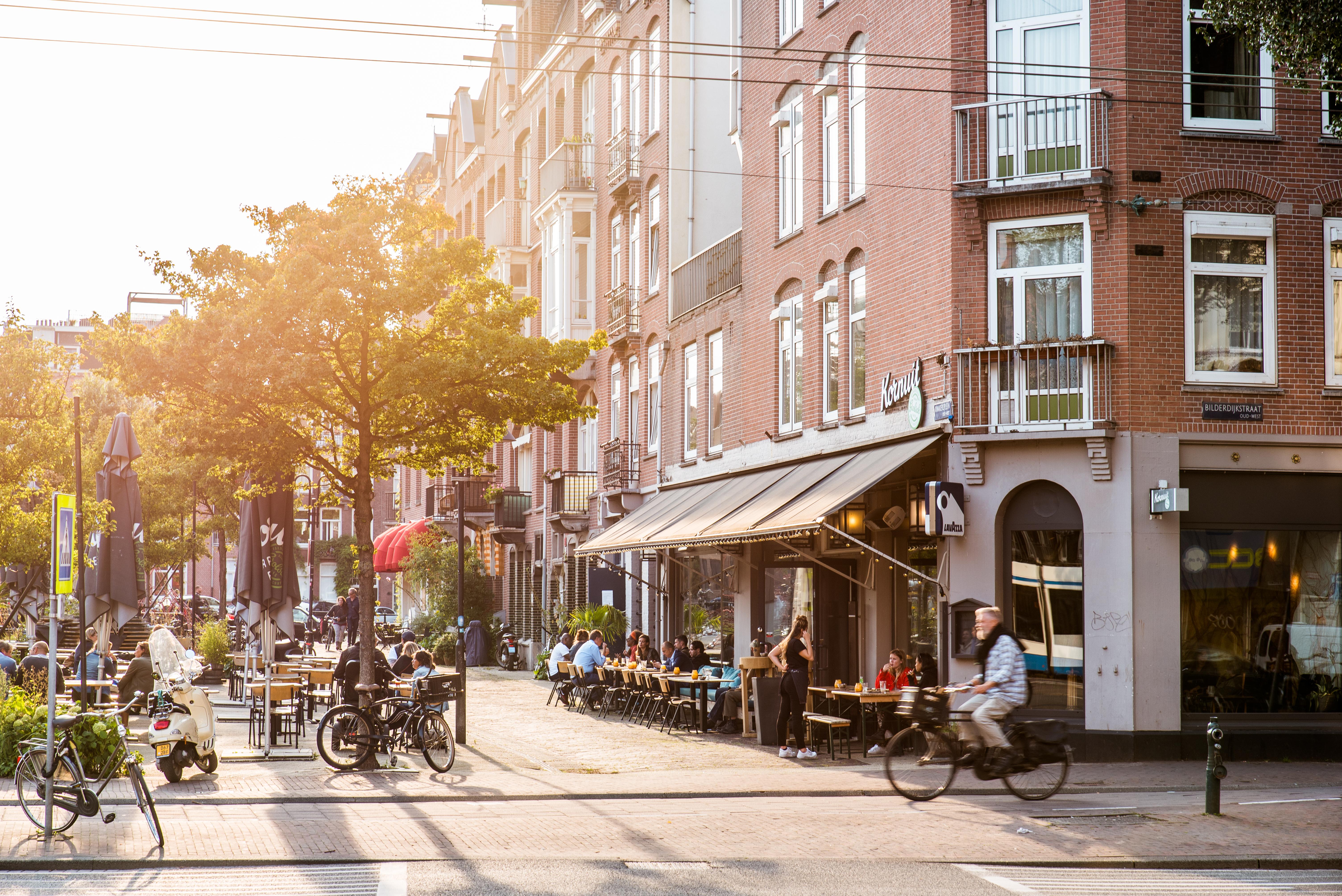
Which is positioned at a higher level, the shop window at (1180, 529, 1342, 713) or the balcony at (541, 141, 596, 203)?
the balcony at (541, 141, 596, 203)

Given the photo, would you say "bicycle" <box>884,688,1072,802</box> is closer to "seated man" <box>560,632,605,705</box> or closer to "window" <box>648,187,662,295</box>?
"seated man" <box>560,632,605,705</box>

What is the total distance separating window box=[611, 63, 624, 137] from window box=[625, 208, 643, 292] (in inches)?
89.7

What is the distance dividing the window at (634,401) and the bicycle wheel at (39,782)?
22598 mm

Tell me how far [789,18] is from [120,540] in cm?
1418

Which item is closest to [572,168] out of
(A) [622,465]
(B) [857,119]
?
(A) [622,465]

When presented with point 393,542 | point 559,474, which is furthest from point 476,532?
point 559,474

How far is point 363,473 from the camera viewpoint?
19.7m

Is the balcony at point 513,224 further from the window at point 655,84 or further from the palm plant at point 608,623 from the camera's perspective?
the palm plant at point 608,623

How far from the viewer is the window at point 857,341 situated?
2205 cm

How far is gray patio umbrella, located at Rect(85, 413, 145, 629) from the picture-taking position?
22875 mm

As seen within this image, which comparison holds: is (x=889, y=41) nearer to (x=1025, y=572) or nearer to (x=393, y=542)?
(x=1025, y=572)

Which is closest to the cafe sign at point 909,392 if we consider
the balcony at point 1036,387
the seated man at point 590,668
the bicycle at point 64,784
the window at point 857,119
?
the balcony at point 1036,387

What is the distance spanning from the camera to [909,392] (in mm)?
20047

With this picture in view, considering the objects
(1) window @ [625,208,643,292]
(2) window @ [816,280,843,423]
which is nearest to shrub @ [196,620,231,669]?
(1) window @ [625,208,643,292]
